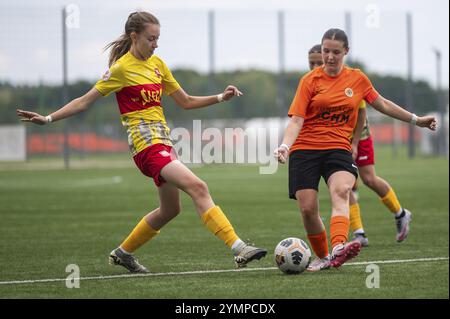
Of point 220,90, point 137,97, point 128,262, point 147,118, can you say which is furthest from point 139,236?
point 220,90

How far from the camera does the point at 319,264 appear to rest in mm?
8008

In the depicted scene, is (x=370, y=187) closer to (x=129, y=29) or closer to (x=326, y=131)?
(x=326, y=131)

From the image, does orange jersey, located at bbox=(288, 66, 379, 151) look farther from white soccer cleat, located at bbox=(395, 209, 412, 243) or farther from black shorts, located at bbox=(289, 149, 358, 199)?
white soccer cleat, located at bbox=(395, 209, 412, 243)

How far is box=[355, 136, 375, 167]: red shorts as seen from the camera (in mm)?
10500

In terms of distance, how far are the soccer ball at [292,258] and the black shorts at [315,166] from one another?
0.52 m

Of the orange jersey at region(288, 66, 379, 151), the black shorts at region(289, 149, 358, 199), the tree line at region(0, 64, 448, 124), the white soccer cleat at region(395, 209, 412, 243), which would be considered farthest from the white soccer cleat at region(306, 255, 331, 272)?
the tree line at region(0, 64, 448, 124)

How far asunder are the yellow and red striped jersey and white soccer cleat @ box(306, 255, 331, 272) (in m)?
1.57

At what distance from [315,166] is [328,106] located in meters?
0.51

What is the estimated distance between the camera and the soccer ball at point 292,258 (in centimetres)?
765

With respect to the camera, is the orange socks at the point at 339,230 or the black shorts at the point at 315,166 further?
the black shorts at the point at 315,166

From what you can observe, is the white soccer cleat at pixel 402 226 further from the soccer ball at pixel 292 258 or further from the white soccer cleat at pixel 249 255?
the white soccer cleat at pixel 249 255

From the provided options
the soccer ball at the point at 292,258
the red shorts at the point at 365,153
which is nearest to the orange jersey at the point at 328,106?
the soccer ball at the point at 292,258

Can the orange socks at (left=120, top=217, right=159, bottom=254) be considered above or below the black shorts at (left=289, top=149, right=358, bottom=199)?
below
